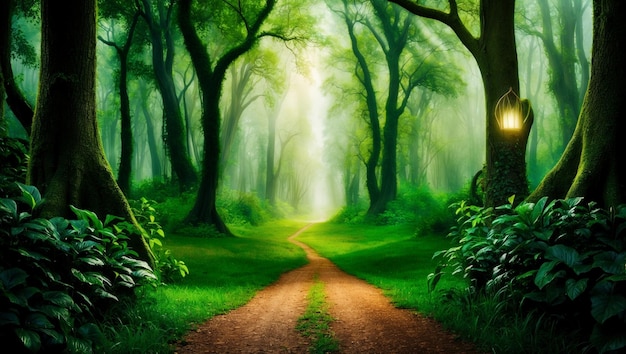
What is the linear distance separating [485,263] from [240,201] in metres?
27.3

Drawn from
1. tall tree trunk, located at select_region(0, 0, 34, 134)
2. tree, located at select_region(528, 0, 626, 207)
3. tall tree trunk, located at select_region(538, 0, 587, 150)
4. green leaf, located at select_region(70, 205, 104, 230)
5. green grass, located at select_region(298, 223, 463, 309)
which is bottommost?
green grass, located at select_region(298, 223, 463, 309)

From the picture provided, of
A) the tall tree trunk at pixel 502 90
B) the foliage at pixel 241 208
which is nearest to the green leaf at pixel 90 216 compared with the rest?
the tall tree trunk at pixel 502 90

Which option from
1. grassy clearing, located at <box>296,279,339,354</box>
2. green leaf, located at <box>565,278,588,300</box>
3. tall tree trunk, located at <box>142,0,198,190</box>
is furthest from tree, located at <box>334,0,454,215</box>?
green leaf, located at <box>565,278,588,300</box>

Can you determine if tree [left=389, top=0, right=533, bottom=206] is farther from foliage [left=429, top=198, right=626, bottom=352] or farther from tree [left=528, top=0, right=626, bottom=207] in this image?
foliage [left=429, top=198, right=626, bottom=352]

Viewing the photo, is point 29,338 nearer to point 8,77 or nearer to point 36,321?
point 36,321

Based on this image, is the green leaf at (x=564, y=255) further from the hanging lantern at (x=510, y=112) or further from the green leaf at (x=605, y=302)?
the hanging lantern at (x=510, y=112)

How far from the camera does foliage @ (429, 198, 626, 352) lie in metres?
3.67

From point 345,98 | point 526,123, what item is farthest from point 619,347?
point 345,98

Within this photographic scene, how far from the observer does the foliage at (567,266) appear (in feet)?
12.0

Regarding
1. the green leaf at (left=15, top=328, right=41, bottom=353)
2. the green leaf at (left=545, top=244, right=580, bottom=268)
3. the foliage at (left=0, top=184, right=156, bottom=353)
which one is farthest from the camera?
Answer: the green leaf at (left=545, top=244, right=580, bottom=268)

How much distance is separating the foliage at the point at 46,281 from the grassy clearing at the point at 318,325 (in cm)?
230

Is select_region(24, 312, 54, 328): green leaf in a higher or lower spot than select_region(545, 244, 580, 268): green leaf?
lower

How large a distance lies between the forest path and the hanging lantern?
3.90m

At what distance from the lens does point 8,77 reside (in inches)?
346
